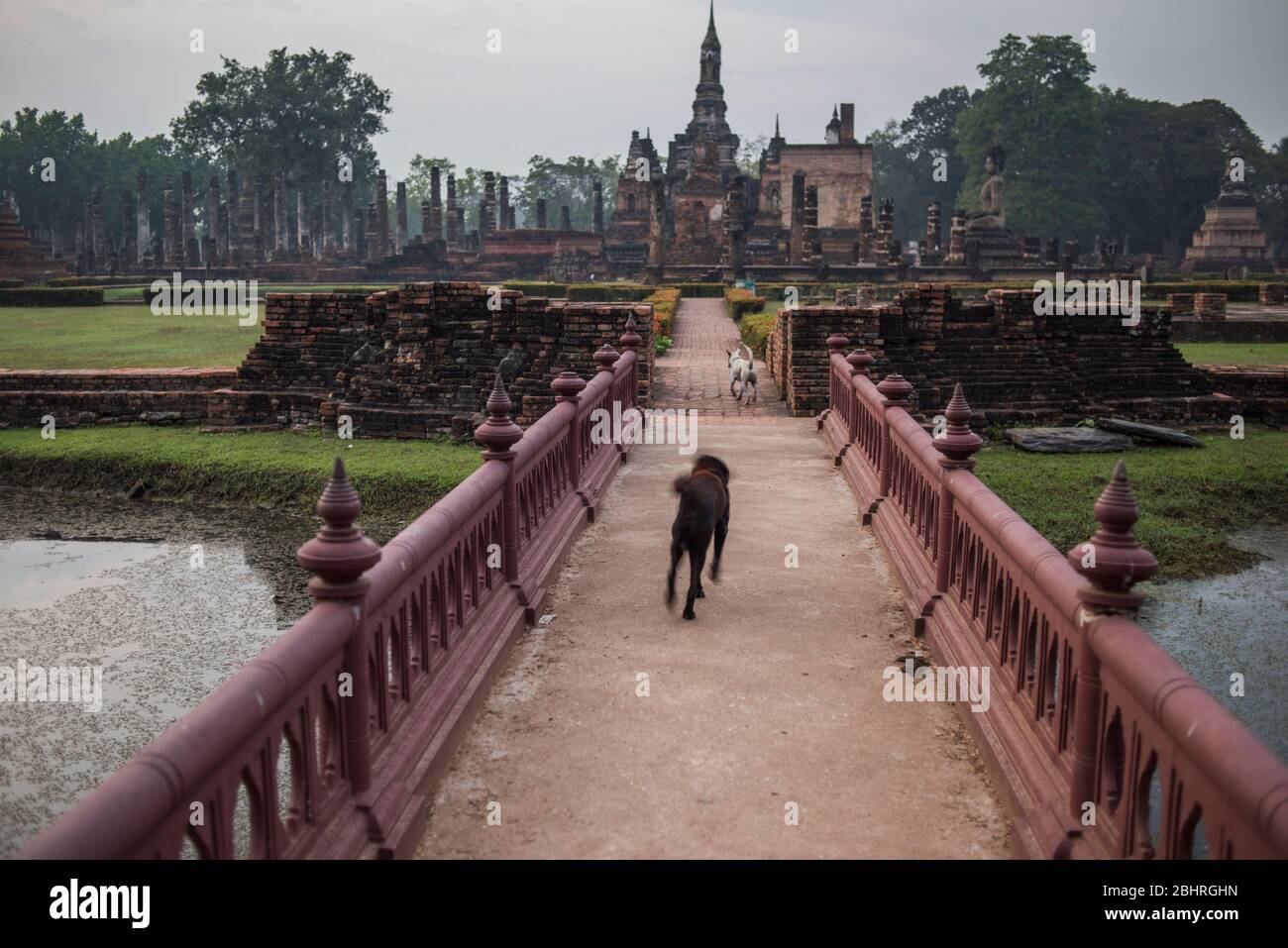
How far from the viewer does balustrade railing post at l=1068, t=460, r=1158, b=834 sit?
313 centimetres

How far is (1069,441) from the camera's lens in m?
11.8

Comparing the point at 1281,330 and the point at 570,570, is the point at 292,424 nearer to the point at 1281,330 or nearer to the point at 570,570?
the point at 570,570

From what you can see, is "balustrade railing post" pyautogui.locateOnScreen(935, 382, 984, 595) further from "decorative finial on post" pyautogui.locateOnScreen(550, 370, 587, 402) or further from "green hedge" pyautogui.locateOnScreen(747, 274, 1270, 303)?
"green hedge" pyautogui.locateOnScreen(747, 274, 1270, 303)

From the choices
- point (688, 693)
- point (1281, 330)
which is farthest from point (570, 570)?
point (1281, 330)

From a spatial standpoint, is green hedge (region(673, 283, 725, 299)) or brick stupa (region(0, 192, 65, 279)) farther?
brick stupa (region(0, 192, 65, 279))

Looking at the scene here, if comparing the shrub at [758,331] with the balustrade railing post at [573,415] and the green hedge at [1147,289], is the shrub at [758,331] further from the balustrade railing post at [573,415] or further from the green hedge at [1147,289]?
the green hedge at [1147,289]

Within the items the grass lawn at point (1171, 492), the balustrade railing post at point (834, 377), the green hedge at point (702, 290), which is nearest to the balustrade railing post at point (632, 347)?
the balustrade railing post at point (834, 377)

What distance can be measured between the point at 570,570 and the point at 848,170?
56.8 metres

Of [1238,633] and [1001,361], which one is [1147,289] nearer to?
[1001,361]

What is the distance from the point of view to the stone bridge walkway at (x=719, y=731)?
3.75m

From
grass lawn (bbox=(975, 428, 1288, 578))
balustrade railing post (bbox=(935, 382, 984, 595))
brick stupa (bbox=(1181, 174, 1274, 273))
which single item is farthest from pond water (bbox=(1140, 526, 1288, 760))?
brick stupa (bbox=(1181, 174, 1274, 273))

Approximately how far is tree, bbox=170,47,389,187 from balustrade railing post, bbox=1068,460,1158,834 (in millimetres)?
63626

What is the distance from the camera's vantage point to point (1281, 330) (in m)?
→ 22.3

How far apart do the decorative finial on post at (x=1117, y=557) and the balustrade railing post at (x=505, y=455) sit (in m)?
3.01
